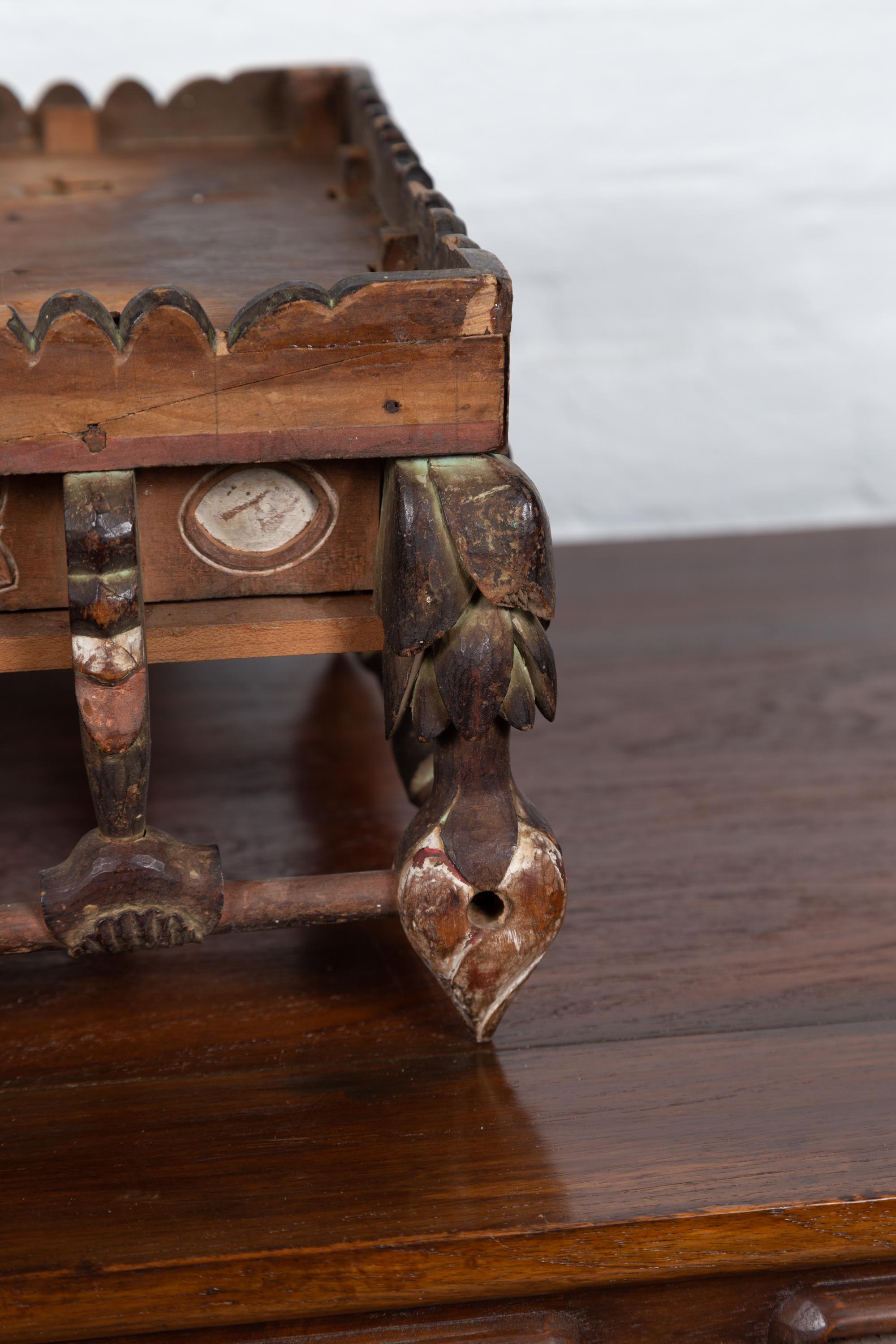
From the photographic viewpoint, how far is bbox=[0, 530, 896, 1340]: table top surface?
723 millimetres

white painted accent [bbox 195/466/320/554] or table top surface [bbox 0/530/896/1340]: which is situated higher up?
white painted accent [bbox 195/466/320/554]

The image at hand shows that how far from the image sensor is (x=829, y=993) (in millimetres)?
917

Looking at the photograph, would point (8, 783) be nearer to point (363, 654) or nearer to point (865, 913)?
point (363, 654)

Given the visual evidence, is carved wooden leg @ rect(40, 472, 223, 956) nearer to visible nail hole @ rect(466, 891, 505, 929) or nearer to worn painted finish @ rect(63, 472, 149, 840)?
worn painted finish @ rect(63, 472, 149, 840)

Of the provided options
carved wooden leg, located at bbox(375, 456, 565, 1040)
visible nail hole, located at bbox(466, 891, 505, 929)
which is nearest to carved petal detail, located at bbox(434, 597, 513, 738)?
Result: carved wooden leg, located at bbox(375, 456, 565, 1040)

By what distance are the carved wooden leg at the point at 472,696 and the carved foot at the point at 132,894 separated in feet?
0.35

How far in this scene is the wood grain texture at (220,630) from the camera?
0.78 m

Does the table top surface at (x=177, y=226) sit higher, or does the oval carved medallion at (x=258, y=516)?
the table top surface at (x=177, y=226)

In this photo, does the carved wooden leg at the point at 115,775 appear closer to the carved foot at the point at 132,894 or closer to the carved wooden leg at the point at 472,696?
the carved foot at the point at 132,894

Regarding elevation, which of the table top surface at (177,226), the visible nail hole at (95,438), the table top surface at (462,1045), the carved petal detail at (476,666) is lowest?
the table top surface at (462,1045)

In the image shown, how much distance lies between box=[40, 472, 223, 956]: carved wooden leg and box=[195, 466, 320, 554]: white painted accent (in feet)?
0.16

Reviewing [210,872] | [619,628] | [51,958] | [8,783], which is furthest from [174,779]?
[619,628]

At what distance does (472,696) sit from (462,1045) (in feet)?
0.75

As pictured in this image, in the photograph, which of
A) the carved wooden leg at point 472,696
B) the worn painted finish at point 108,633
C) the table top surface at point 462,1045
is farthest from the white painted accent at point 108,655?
the table top surface at point 462,1045
